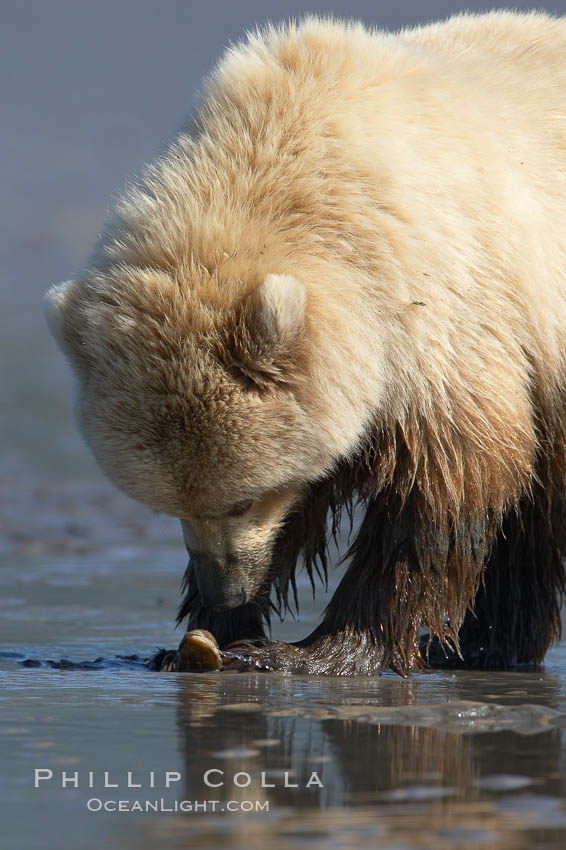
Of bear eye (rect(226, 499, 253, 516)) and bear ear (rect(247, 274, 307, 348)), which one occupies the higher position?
bear ear (rect(247, 274, 307, 348))

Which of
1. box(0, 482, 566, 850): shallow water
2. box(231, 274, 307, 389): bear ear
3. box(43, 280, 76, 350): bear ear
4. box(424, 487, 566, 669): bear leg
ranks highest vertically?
box(43, 280, 76, 350): bear ear

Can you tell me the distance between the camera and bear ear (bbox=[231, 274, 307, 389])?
4387mm

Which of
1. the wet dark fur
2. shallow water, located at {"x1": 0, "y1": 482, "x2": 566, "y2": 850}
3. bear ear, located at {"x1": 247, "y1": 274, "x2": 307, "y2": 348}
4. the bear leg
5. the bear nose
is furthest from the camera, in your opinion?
the bear leg

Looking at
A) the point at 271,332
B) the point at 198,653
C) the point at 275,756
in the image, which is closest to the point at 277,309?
the point at 271,332

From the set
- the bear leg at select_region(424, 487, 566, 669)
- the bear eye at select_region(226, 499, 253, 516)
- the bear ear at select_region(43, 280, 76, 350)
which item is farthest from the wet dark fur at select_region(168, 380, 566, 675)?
the bear ear at select_region(43, 280, 76, 350)

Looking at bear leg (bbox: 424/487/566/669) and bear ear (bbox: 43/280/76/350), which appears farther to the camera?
bear leg (bbox: 424/487/566/669)

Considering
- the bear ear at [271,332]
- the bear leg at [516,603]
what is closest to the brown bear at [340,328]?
the bear ear at [271,332]

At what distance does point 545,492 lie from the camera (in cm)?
565

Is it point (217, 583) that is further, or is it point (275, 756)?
point (217, 583)

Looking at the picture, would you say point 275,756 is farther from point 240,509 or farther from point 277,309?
point 240,509

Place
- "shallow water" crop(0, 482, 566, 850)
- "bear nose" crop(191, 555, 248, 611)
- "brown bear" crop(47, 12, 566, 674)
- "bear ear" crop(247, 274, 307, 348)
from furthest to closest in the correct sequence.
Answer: "bear nose" crop(191, 555, 248, 611) → "brown bear" crop(47, 12, 566, 674) → "bear ear" crop(247, 274, 307, 348) → "shallow water" crop(0, 482, 566, 850)

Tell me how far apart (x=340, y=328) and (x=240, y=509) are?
2.62 feet

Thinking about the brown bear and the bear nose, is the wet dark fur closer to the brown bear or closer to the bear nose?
the brown bear

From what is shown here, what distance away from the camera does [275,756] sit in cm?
340
